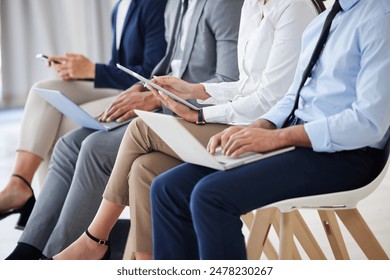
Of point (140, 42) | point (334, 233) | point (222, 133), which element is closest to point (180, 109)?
point (222, 133)

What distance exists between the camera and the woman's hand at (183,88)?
78.5 inches

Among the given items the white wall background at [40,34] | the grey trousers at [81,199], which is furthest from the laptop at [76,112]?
the white wall background at [40,34]

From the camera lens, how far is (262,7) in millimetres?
1899

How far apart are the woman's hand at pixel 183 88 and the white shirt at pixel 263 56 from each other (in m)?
0.02

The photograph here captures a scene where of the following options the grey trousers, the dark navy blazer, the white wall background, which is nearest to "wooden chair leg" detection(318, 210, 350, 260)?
the grey trousers

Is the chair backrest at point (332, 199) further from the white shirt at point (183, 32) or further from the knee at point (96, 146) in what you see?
the white shirt at point (183, 32)

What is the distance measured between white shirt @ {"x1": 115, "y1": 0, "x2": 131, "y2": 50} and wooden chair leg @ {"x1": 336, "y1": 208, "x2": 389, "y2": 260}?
1.39 meters

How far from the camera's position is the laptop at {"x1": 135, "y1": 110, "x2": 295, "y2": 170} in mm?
1422

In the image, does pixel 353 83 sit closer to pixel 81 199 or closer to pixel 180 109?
pixel 180 109

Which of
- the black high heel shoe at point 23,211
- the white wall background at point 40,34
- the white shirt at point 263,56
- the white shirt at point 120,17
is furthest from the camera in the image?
the white wall background at point 40,34

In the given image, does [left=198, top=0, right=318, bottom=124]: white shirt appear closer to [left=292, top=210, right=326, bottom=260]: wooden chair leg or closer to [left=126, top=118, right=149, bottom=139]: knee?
[left=126, top=118, right=149, bottom=139]: knee

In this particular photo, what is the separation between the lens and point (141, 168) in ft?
5.83

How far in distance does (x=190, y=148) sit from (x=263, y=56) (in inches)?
20.2
